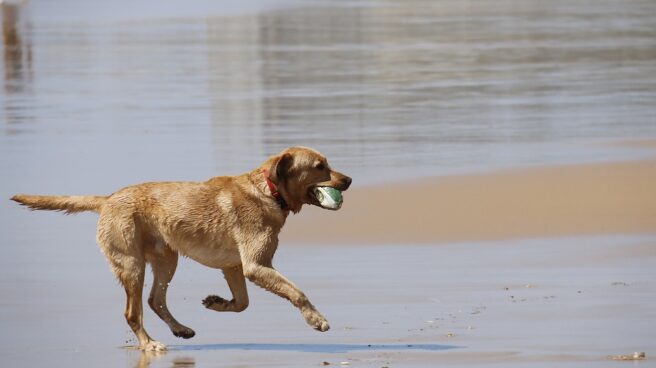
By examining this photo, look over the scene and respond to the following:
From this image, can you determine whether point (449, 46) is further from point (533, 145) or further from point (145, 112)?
point (533, 145)

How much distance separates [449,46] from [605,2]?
1541 centimetres

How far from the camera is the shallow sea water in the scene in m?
10.5

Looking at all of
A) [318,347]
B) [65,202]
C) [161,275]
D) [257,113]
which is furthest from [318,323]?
[257,113]

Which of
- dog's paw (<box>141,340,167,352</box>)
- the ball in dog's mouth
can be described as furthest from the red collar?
dog's paw (<box>141,340,167,352</box>)

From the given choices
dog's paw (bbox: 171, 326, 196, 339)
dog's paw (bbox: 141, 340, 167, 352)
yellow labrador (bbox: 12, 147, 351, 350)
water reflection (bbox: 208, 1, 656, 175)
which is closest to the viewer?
dog's paw (bbox: 141, 340, 167, 352)

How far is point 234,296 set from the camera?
9664mm

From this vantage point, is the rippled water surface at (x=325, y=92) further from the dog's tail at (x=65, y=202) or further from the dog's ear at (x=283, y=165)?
the dog's ear at (x=283, y=165)

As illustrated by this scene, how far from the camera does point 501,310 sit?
981cm

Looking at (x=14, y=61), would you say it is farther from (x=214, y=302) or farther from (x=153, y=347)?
(x=153, y=347)

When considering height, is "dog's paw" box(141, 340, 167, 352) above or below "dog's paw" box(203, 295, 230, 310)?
below

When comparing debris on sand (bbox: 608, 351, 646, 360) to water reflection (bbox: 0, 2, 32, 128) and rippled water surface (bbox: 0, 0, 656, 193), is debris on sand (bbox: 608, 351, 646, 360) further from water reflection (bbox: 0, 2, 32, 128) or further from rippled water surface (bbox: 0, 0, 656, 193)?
water reflection (bbox: 0, 2, 32, 128)

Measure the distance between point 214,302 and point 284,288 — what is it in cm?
63

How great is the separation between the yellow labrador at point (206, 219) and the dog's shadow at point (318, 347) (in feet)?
0.71

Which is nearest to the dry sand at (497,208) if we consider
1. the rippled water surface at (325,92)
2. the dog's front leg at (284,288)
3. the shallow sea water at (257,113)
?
the shallow sea water at (257,113)
